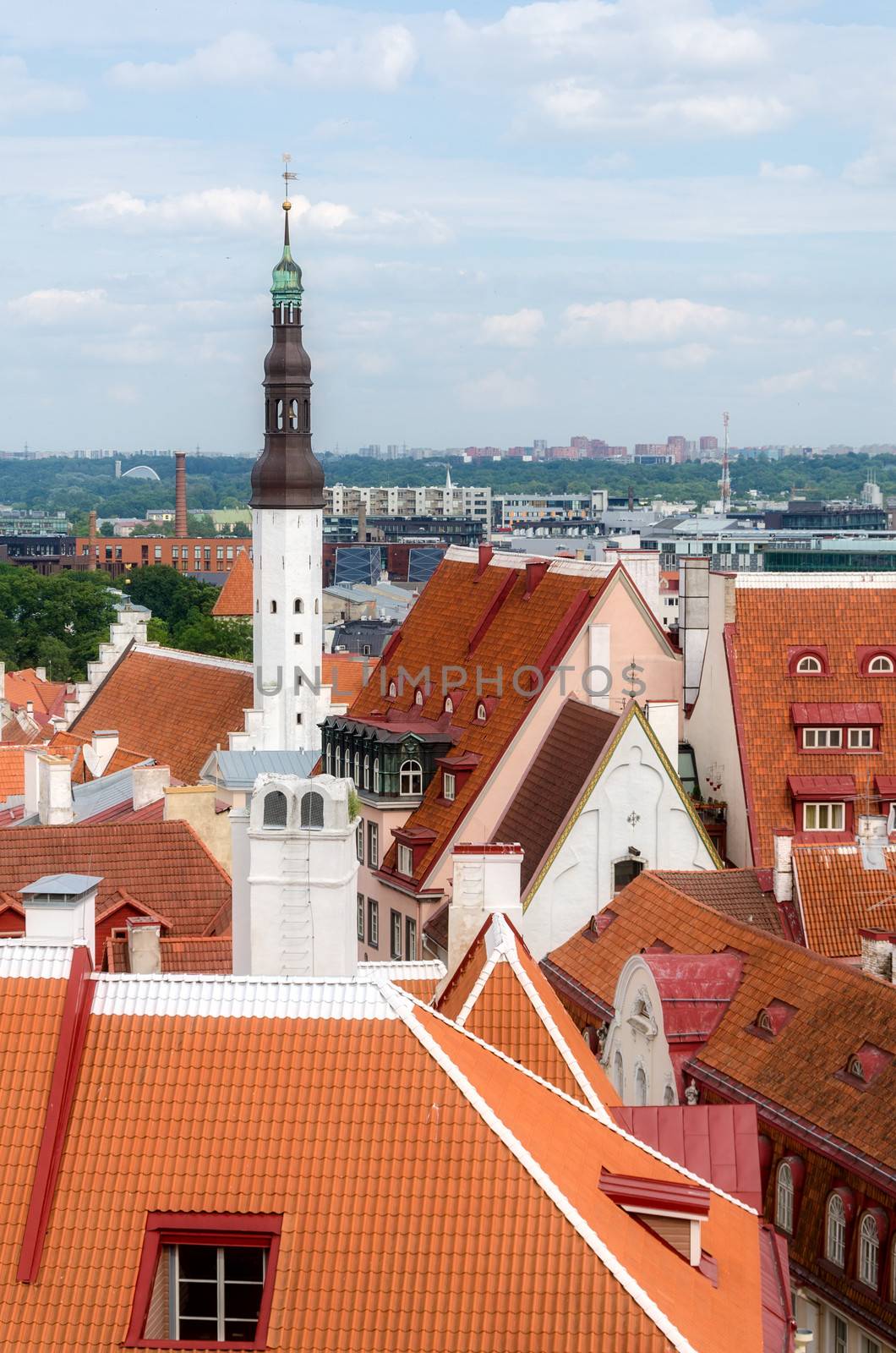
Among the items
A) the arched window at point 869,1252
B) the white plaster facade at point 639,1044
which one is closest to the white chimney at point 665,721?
the white plaster facade at point 639,1044

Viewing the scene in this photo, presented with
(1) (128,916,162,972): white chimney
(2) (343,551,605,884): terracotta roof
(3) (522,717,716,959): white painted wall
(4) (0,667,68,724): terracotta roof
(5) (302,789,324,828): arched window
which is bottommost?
(5) (302,789,324,828): arched window

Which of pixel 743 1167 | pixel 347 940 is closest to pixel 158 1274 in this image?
pixel 347 940

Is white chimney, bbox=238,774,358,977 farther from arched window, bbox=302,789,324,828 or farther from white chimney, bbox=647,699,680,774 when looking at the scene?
white chimney, bbox=647,699,680,774

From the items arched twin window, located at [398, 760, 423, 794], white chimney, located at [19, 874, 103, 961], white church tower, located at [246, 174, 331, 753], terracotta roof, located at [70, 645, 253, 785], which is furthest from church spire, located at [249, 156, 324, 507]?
white chimney, located at [19, 874, 103, 961]

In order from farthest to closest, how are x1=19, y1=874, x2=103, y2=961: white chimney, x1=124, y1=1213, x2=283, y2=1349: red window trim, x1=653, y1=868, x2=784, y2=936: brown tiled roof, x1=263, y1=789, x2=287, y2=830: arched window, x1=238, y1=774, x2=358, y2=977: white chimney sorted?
1. x1=653, y1=868, x2=784, y2=936: brown tiled roof
2. x1=19, y1=874, x2=103, y2=961: white chimney
3. x1=263, y1=789, x2=287, y2=830: arched window
4. x1=238, y1=774, x2=358, y2=977: white chimney
5. x1=124, y1=1213, x2=283, y2=1349: red window trim

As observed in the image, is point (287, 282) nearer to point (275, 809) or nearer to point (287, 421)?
point (287, 421)

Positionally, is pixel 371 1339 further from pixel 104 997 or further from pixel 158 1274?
pixel 104 997
